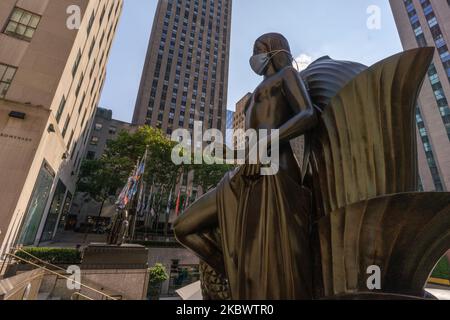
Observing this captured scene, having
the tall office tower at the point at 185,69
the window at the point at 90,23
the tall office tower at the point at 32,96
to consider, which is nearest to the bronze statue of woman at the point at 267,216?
the tall office tower at the point at 32,96

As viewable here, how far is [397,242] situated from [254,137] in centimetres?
143

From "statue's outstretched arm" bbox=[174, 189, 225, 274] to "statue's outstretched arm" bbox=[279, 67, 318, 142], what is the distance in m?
0.97

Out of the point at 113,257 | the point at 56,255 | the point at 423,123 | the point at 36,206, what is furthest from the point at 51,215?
the point at 423,123

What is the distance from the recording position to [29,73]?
14.7m

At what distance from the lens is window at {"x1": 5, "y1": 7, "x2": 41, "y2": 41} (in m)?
15.2

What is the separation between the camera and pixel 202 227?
99.4 inches

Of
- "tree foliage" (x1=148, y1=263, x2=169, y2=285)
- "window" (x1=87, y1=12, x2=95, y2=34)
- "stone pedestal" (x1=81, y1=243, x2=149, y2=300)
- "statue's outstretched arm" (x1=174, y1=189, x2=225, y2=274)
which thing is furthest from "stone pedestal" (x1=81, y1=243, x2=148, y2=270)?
"window" (x1=87, y1=12, x2=95, y2=34)

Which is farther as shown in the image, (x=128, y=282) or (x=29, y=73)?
(x=29, y=73)

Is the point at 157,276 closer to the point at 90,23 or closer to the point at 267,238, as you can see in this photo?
the point at 267,238

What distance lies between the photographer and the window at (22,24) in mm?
15172

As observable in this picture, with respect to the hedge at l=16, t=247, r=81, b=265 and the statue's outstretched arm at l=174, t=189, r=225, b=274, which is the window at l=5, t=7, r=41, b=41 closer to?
the hedge at l=16, t=247, r=81, b=265

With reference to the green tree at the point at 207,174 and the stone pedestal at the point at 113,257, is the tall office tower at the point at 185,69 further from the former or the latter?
the stone pedestal at the point at 113,257
